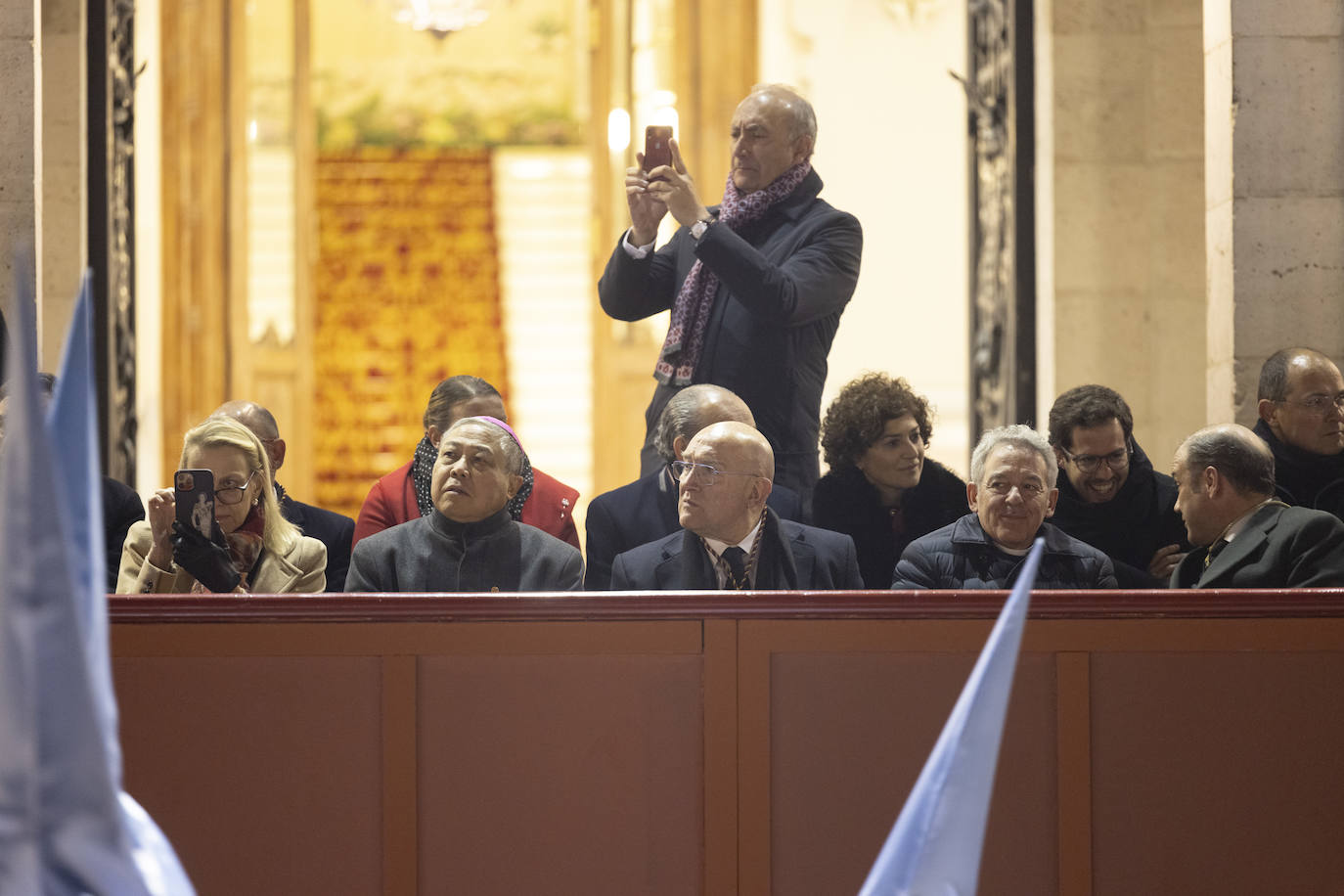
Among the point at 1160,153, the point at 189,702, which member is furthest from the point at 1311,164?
the point at 189,702

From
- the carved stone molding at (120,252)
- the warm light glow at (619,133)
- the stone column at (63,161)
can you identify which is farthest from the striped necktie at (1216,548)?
the warm light glow at (619,133)

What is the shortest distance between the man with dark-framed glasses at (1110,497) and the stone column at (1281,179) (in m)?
1.45

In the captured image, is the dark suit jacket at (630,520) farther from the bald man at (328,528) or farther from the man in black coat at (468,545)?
the bald man at (328,528)

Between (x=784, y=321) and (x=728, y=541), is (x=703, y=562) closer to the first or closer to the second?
(x=728, y=541)

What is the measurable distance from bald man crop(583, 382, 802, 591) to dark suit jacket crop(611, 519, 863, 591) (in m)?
0.33

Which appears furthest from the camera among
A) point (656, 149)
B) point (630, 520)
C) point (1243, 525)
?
point (656, 149)

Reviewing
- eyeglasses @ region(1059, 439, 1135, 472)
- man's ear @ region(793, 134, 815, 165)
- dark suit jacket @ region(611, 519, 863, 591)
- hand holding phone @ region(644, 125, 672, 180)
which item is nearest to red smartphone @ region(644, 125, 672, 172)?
hand holding phone @ region(644, 125, 672, 180)

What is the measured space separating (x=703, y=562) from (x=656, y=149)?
1453 millimetres

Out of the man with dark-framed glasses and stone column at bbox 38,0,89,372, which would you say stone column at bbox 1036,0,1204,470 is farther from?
stone column at bbox 38,0,89,372

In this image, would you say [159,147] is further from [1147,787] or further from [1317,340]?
[1147,787]

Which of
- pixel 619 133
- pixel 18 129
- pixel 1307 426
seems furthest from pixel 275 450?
pixel 619 133

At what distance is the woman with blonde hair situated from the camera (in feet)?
15.2

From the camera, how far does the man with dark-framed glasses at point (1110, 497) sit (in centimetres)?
521

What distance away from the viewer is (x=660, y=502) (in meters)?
5.15
